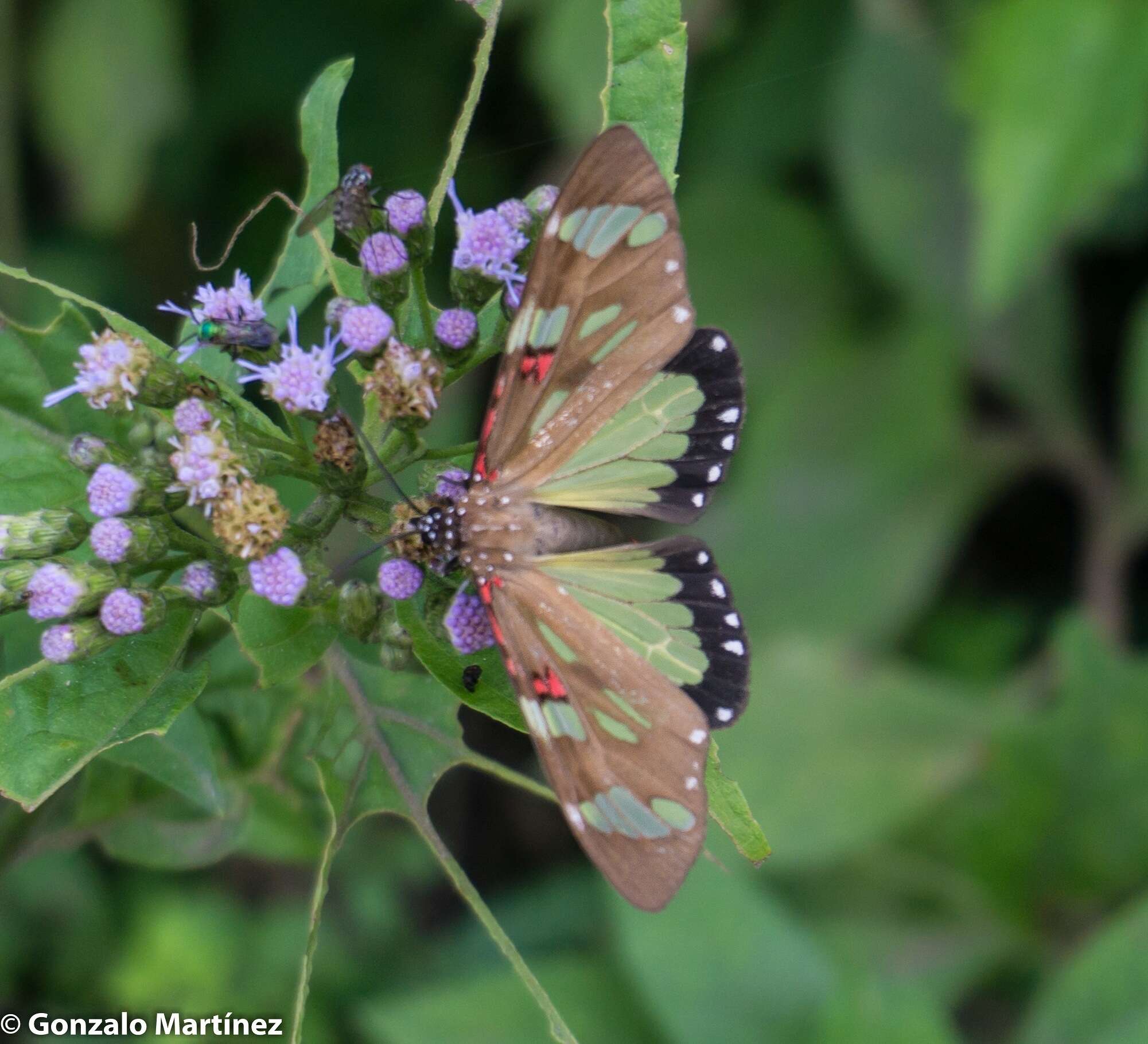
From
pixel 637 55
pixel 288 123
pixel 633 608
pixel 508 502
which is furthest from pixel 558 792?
pixel 288 123

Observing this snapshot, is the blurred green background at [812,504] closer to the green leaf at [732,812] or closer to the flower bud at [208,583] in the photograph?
the flower bud at [208,583]

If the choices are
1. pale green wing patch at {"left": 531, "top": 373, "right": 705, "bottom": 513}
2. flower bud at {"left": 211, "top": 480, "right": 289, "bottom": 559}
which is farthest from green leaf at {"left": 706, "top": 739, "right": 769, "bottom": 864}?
flower bud at {"left": 211, "top": 480, "right": 289, "bottom": 559}

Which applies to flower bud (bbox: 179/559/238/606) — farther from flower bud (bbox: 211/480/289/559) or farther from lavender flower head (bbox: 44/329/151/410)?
lavender flower head (bbox: 44/329/151/410)

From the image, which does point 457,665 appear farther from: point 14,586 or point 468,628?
point 14,586

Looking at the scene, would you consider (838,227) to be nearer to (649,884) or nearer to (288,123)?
(288,123)

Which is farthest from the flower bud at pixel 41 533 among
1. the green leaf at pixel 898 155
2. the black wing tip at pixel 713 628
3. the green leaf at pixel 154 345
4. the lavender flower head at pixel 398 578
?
the green leaf at pixel 898 155
